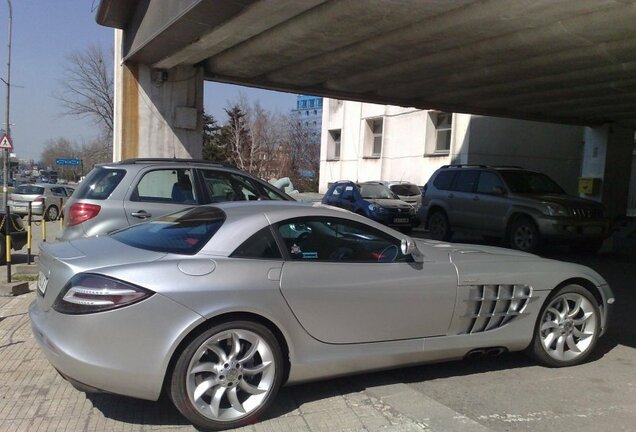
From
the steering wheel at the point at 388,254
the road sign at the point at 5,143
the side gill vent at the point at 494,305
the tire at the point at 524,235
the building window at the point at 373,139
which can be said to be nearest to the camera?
the steering wheel at the point at 388,254

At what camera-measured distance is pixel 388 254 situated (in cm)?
413

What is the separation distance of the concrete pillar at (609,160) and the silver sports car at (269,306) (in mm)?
14790

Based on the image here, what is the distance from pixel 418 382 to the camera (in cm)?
427

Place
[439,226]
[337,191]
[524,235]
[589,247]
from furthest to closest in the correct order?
[337,191], [439,226], [589,247], [524,235]

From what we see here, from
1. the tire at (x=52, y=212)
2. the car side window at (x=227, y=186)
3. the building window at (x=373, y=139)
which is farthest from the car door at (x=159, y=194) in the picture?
the building window at (x=373, y=139)

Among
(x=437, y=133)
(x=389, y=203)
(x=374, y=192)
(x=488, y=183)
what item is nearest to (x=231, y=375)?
(x=488, y=183)

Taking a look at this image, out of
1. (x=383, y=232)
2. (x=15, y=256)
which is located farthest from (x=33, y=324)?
(x=15, y=256)

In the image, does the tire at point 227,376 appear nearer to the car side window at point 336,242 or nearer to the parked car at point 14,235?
the car side window at point 336,242

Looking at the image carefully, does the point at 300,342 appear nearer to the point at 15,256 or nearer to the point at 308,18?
the point at 308,18

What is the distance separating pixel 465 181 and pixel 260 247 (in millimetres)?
9639

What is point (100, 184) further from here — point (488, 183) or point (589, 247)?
point (589, 247)

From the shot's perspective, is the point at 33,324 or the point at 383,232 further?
the point at 383,232

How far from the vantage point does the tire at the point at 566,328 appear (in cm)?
454

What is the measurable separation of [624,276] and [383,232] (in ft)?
21.9
